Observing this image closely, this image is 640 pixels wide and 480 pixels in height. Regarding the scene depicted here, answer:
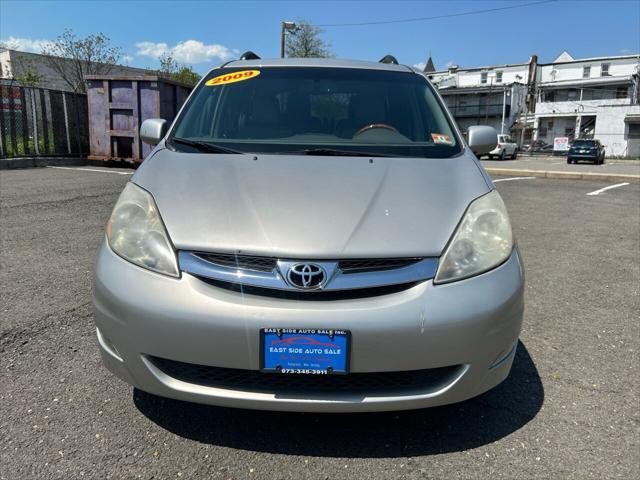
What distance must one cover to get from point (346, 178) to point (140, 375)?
3.86ft

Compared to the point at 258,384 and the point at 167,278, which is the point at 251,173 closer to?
the point at 167,278

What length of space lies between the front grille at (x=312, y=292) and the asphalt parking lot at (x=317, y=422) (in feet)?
2.21

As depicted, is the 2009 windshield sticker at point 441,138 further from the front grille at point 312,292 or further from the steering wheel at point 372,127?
the front grille at point 312,292

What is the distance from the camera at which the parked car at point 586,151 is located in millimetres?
30406

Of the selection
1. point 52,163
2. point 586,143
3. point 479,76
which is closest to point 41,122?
point 52,163

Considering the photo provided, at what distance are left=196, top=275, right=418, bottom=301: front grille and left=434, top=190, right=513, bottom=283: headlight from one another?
180 millimetres

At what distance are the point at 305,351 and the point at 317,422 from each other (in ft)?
2.01

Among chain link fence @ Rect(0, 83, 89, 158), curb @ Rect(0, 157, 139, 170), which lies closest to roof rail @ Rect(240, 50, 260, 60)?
curb @ Rect(0, 157, 139, 170)

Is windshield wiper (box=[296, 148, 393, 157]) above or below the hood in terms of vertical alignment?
above

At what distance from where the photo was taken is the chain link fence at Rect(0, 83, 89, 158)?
12.0m

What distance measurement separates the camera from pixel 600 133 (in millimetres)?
46750

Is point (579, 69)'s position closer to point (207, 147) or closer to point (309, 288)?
point (207, 147)

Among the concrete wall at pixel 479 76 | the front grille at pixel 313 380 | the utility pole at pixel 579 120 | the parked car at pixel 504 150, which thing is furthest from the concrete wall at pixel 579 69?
the front grille at pixel 313 380

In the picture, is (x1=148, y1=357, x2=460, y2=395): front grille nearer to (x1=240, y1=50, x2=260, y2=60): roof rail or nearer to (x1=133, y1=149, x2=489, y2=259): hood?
(x1=133, y1=149, x2=489, y2=259): hood
